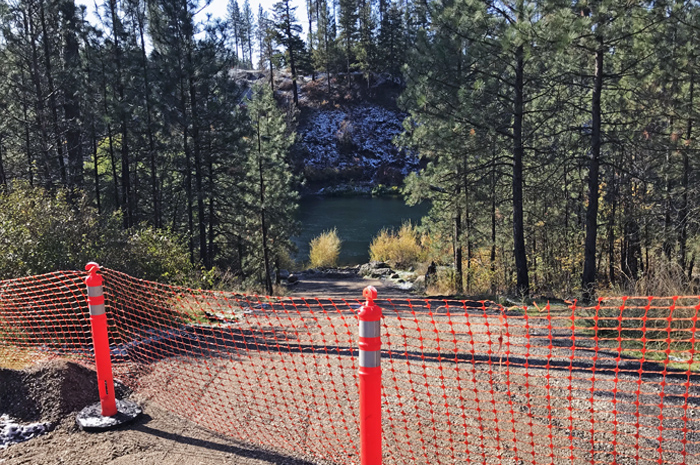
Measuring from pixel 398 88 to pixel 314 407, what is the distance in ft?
225

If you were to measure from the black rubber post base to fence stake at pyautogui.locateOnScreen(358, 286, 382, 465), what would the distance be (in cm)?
262

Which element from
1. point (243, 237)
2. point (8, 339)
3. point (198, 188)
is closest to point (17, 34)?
point (198, 188)

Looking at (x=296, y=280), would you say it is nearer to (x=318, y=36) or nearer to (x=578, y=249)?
(x=578, y=249)

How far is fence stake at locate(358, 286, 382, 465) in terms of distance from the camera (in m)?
2.63

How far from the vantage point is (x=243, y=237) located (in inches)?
886

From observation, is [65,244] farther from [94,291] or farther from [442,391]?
[442,391]

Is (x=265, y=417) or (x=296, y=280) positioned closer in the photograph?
(x=265, y=417)

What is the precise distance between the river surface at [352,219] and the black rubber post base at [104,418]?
88.4 ft

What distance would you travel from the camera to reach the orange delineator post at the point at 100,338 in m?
4.16

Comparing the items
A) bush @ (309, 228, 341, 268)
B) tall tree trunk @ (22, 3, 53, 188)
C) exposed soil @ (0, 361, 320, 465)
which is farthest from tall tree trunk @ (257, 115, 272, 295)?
exposed soil @ (0, 361, 320, 465)

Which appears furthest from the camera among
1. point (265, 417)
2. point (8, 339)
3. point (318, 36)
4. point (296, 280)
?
point (318, 36)

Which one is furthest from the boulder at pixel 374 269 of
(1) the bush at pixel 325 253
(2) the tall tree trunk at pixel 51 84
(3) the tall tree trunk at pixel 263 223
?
(2) the tall tree trunk at pixel 51 84

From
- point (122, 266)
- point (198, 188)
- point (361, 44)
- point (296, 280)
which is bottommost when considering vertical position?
point (296, 280)

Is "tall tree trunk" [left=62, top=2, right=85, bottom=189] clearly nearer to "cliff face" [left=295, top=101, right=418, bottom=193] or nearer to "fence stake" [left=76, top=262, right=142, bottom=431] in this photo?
"fence stake" [left=76, top=262, right=142, bottom=431]
